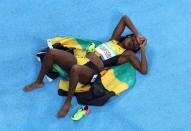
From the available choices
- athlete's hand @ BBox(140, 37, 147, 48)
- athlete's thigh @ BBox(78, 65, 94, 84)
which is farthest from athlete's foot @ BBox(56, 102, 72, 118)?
athlete's hand @ BBox(140, 37, 147, 48)

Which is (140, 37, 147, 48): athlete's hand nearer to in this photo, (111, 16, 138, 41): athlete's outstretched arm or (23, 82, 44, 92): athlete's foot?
(111, 16, 138, 41): athlete's outstretched arm

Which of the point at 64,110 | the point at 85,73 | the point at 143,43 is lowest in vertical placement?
the point at 64,110

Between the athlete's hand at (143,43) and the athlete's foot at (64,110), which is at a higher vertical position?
the athlete's hand at (143,43)

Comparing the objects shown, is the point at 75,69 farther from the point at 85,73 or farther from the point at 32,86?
the point at 32,86

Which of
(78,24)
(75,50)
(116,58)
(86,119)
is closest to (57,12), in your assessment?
(78,24)

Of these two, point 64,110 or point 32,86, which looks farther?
point 32,86

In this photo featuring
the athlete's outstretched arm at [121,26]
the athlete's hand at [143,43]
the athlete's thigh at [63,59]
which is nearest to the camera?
the athlete's thigh at [63,59]

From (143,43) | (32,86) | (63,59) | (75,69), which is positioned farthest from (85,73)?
(143,43)

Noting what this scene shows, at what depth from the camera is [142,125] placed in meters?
2.50

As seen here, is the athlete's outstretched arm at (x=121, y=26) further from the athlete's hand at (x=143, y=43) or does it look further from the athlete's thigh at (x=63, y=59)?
the athlete's thigh at (x=63, y=59)

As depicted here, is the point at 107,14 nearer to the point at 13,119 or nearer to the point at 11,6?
the point at 11,6

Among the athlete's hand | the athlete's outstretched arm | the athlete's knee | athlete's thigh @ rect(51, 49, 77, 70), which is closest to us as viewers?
the athlete's knee

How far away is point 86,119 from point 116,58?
1.63 feet

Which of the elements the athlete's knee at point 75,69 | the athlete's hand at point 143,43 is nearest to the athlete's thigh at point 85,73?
the athlete's knee at point 75,69
